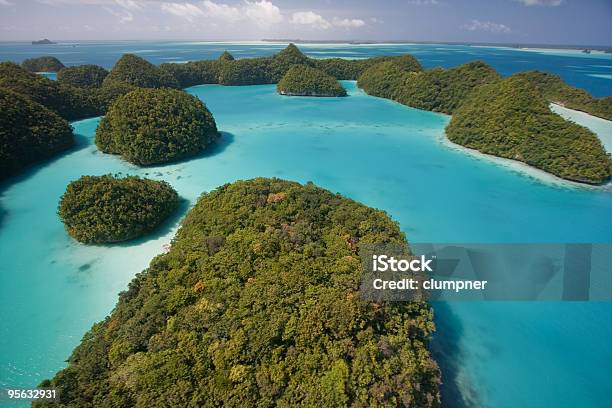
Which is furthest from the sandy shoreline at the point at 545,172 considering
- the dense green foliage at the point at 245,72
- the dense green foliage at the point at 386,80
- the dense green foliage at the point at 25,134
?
the dense green foliage at the point at 245,72

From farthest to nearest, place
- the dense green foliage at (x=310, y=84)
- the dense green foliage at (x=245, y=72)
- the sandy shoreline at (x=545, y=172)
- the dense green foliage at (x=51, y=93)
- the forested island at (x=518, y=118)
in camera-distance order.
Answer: the dense green foliage at (x=245, y=72) < the dense green foliage at (x=310, y=84) < the dense green foliage at (x=51, y=93) < the forested island at (x=518, y=118) < the sandy shoreline at (x=545, y=172)

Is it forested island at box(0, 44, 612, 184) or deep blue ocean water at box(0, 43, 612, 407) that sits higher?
forested island at box(0, 44, 612, 184)

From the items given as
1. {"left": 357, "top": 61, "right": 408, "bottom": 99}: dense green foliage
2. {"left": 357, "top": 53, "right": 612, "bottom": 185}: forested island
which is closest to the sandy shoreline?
{"left": 357, "top": 53, "right": 612, "bottom": 185}: forested island

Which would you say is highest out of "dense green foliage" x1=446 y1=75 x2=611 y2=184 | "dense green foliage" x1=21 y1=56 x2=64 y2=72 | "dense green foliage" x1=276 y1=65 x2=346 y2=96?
"dense green foliage" x1=21 y1=56 x2=64 y2=72

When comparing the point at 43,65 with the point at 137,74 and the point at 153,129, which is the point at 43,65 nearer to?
the point at 137,74

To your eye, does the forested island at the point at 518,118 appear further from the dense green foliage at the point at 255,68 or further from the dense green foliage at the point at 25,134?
the dense green foliage at the point at 25,134

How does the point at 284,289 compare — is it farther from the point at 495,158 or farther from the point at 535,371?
the point at 495,158

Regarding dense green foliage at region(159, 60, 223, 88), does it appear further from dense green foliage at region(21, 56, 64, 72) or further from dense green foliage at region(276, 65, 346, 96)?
dense green foliage at region(21, 56, 64, 72)
